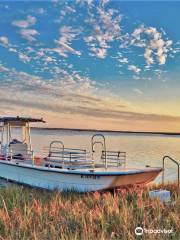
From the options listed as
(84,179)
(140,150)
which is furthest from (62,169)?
(140,150)

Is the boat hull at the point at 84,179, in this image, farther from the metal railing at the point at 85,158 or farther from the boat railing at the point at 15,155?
the boat railing at the point at 15,155

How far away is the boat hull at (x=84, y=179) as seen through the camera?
1125cm

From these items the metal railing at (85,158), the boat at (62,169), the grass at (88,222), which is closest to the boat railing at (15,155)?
the boat at (62,169)

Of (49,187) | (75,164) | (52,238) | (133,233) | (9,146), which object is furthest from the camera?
(9,146)

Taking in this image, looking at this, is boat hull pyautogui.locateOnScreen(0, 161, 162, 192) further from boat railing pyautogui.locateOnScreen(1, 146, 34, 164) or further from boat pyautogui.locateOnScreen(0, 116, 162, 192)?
boat railing pyautogui.locateOnScreen(1, 146, 34, 164)

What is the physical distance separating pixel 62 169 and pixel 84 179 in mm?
964

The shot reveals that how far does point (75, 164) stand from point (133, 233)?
8.22 meters

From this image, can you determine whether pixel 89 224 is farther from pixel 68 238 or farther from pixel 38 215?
pixel 38 215

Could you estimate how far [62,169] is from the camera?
12.1 meters

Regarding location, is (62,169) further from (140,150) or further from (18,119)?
(140,150)

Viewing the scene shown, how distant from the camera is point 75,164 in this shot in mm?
13859

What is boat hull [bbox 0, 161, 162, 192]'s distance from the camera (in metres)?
11.2

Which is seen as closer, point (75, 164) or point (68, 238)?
point (68, 238)

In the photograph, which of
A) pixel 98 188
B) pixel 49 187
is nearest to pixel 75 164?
pixel 49 187
